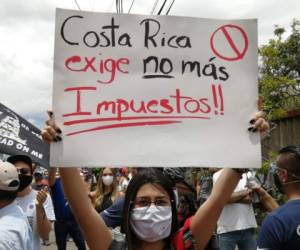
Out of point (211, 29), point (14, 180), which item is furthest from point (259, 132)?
point (14, 180)

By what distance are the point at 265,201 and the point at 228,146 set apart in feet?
5.65

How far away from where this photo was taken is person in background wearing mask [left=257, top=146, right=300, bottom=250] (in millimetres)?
3033

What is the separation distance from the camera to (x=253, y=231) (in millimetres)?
6023

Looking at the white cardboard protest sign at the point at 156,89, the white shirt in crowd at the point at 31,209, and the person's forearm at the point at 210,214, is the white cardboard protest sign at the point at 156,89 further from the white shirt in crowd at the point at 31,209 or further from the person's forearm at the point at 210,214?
the white shirt in crowd at the point at 31,209

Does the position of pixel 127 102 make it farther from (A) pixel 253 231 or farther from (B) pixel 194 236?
(A) pixel 253 231

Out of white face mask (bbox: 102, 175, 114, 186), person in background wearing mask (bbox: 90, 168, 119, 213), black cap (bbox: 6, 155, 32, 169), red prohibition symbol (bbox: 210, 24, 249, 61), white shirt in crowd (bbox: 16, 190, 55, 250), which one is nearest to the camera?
red prohibition symbol (bbox: 210, 24, 249, 61)

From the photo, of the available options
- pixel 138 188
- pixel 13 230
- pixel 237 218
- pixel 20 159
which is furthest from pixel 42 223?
pixel 237 218

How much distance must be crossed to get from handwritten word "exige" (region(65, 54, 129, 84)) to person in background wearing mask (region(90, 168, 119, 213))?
4090mm

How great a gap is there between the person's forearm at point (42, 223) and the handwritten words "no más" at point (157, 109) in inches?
69.0

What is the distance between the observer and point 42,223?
3.98 m

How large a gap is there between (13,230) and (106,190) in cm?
363

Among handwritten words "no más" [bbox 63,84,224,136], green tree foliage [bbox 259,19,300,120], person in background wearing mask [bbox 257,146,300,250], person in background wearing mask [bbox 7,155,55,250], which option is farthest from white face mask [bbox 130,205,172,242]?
green tree foliage [bbox 259,19,300,120]

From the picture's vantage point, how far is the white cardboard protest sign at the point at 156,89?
2.48 meters

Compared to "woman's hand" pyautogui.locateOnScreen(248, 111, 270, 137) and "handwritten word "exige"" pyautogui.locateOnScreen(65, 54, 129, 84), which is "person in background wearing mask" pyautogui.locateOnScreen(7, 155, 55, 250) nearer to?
"handwritten word "exige"" pyautogui.locateOnScreen(65, 54, 129, 84)
